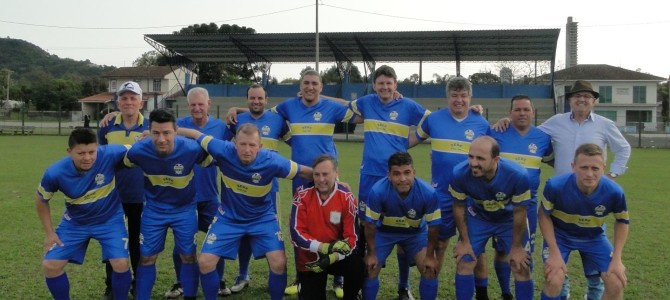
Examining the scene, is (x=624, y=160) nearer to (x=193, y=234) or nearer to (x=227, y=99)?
(x=193, y=234)

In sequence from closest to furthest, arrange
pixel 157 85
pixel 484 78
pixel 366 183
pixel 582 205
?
pixel 582 205, pixel 366 183, pixel 484 78, pixel 157 85

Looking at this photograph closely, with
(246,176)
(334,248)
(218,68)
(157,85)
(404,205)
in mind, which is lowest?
(334,248)

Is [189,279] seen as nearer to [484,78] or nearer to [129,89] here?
[129,89]

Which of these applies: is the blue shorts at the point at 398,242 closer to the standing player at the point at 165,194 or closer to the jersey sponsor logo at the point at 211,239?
the jersey sponsor logo at the point at 211,239

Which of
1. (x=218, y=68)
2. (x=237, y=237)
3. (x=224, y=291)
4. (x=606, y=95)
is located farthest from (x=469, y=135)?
(x=606, y=95)

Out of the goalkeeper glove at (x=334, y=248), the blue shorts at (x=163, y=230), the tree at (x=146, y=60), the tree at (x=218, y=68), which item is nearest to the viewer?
the goalkeeper glove at (x=334, y=248)

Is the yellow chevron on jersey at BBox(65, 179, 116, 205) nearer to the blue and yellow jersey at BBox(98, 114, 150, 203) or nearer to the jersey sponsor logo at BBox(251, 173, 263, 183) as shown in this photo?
the blue and yellow jersey at BBox(98, 114, 150, 203)

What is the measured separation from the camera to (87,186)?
13.9ft

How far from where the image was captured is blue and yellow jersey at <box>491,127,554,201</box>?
4.58 metres

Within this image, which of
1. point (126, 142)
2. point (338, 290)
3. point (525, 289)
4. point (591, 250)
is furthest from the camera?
point (338, 290)

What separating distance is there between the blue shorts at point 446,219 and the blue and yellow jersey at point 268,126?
5.77ft

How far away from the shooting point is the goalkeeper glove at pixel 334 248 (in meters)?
4.09

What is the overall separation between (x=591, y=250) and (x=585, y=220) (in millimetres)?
260

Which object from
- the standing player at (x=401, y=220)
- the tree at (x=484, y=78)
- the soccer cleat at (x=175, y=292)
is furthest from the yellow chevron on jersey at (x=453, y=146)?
the tree at (x=484, y=78)
